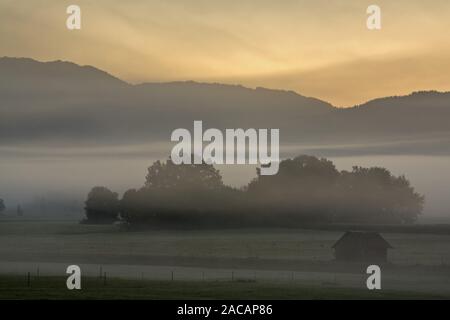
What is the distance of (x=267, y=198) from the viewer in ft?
471

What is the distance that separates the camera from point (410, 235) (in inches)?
4914

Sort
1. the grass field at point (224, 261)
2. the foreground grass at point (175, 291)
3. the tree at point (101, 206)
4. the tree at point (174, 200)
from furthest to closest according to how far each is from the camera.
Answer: the tree at point (101, 206) < the tree at point (174, 200) < the grass field at point (224, 261) < the foreground grass at point (175, 291)

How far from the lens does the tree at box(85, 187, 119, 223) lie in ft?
495

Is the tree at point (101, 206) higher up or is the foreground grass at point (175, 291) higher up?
the tree at point (101, 206)

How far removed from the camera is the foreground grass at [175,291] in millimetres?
60844

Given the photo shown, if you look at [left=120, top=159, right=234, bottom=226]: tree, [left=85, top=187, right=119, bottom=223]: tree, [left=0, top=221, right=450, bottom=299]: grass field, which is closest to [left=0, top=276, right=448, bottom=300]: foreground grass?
[left=0, top=221, right=450, bottom=299]: grass field

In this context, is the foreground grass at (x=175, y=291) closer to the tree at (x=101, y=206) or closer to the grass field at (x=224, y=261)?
the grass field at (x=224, y=261)

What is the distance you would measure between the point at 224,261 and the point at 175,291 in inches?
1190

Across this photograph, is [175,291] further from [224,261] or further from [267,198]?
[267,198]

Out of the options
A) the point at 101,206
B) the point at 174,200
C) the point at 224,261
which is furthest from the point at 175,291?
the point at 101,206

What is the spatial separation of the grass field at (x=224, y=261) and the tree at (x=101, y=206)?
139 inches

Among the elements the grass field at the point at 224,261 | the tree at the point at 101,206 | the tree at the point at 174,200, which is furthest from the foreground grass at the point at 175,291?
the tree at the point at 101,206

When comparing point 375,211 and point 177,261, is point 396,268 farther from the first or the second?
point 375,211

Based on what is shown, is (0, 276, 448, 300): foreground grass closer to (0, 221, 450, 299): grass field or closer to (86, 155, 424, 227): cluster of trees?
(0, 221, 450, 299): grass field
